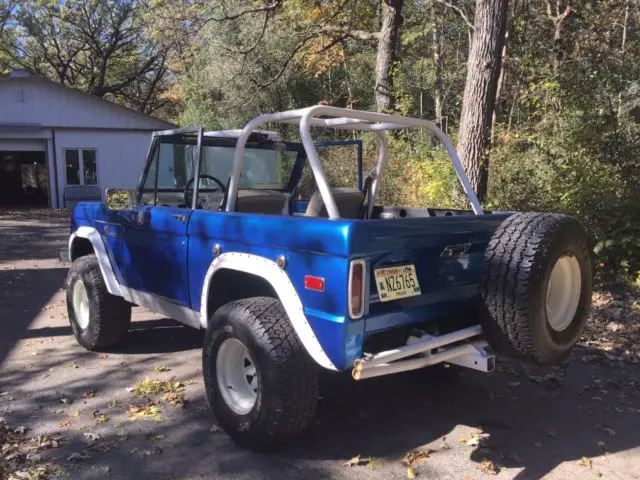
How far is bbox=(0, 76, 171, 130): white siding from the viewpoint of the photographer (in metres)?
21.4

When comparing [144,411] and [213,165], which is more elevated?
[213,165]

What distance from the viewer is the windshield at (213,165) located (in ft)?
16.1

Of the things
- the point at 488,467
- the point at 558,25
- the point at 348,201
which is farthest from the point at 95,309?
the point at 558,25

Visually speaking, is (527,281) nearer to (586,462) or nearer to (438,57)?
(586,462)

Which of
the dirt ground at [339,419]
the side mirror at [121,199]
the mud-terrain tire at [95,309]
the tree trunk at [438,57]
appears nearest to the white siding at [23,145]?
the tree trunk at [438,57]

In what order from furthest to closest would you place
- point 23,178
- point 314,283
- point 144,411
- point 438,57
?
point 23,178
point 438,57
point 144,411
point 314,283

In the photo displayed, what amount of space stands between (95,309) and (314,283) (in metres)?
2.88

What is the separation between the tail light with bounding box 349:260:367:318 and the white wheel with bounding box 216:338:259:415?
0.92 meters

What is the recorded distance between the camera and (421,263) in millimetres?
3248

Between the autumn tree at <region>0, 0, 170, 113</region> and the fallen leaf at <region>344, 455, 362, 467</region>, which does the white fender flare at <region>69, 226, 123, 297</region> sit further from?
the autumn tree at <region>0, 0, 170, 113</region>

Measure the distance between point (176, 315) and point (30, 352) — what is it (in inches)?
78.6

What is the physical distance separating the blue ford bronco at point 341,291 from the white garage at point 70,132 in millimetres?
18956

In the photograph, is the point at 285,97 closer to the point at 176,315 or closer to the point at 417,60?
the point at 417,60

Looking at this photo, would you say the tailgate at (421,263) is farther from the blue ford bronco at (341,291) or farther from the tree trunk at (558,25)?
the tree trunk at (558,25)
